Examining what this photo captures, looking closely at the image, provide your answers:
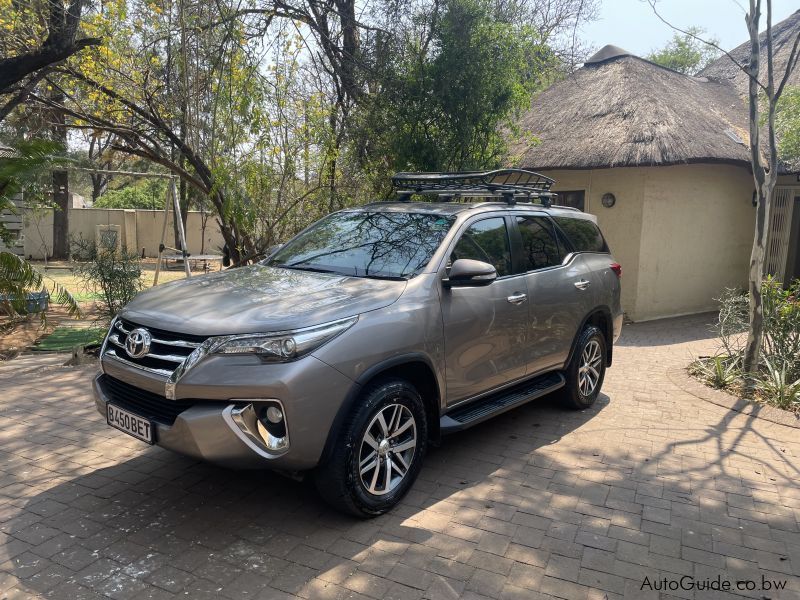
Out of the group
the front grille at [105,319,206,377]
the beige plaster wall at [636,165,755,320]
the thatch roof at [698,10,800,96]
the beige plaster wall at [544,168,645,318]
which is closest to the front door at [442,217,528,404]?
the front grille at [105,319,206,377]

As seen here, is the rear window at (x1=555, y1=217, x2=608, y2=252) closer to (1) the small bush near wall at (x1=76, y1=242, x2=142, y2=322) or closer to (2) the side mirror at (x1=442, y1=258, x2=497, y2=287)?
(2) the side mirror at (x1=442, y1=258, x2=497, y2=287)

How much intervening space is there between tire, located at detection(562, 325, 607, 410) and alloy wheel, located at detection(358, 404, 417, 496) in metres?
2.23

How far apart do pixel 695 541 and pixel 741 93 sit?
14.4 m

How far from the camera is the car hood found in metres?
3.18

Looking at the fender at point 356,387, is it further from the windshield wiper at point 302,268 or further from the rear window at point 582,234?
the rear window at point 582,234

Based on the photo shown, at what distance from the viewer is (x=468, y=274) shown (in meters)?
3.83

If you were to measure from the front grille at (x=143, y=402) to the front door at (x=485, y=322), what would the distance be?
5.39ft

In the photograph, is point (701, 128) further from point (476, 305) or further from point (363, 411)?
point (363, 411)

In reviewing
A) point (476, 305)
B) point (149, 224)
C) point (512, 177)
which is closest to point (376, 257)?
point (476, 305)

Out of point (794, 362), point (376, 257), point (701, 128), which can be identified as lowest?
point (794, 362)

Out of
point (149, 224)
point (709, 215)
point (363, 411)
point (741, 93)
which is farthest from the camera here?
point (149, 224)

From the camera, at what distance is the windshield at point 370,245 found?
405 cm

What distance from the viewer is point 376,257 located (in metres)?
4.16

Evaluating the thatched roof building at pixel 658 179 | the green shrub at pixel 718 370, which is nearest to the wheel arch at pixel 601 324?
the green shrub at pixel 718 370
